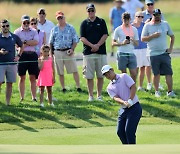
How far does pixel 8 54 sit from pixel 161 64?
3.34 metres

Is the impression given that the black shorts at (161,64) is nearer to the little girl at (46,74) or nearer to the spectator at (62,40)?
the spectator at (62,40)

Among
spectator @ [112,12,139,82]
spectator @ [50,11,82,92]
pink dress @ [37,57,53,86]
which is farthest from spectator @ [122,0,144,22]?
pink dress @ [37,57,53,86]

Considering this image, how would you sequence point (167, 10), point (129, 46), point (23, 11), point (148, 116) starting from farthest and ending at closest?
point (167, 10) → point (23, 11) → point (129, 46) → point (148, 116)

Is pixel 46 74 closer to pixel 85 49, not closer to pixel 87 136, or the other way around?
pixel 85 49

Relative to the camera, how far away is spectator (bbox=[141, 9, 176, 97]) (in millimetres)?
17203

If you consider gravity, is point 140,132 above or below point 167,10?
below

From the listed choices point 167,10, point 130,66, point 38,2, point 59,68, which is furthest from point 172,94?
point 167,10

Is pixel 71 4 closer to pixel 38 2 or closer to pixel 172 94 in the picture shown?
pixel 38 2

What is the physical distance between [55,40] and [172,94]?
9.35 ft

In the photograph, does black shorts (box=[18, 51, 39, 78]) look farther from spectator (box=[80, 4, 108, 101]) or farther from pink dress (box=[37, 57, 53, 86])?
spectator (box=[80, 4, 108, 101])

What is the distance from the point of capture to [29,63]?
17125 millimetres

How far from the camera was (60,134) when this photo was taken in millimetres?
14867

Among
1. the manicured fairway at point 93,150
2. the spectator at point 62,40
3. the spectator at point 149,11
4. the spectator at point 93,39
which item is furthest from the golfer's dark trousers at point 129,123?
the spectator at point 149,11

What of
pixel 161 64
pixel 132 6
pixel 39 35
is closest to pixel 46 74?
pixel 39 35
